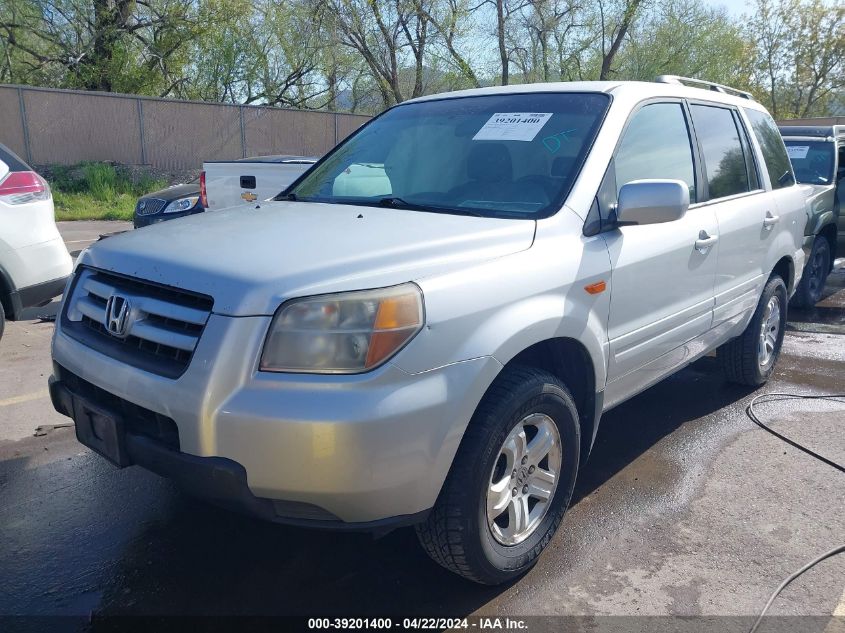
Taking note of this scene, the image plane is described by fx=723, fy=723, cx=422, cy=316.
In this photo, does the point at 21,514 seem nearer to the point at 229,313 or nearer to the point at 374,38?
the point at 229,313

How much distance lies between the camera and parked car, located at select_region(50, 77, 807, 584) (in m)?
2.19

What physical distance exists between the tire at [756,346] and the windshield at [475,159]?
2.22 meters

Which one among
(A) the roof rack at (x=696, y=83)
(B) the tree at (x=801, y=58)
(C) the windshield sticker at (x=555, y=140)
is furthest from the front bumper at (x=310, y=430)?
(B) the tree at (x=801, y=58)

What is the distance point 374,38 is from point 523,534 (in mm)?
26997

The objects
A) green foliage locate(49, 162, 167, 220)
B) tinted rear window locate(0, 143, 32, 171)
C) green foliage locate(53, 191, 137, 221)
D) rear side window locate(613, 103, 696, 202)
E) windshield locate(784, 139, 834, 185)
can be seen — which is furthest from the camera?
green foliage locate(49, 162, 167, 220)

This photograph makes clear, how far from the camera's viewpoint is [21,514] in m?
3.24

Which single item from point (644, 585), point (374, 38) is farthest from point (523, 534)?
point (374, 38)

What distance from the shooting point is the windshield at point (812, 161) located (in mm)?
7574

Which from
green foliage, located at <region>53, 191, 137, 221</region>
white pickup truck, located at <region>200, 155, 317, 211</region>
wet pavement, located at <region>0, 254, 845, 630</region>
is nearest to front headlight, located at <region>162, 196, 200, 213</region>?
white pickup truck, located at <region>200, 155, 317, 211</region>

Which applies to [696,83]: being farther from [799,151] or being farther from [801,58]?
[801,58]

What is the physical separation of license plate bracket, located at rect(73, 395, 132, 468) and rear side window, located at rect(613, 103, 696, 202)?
2277 millimetres

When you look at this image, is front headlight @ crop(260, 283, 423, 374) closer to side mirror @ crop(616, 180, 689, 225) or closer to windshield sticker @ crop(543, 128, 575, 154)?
side mirror @ crop(616, 180, 689, 225)

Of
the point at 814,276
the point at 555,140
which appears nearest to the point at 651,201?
the point at 555,140

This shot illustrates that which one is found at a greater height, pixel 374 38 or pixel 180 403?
pixel 374 38
